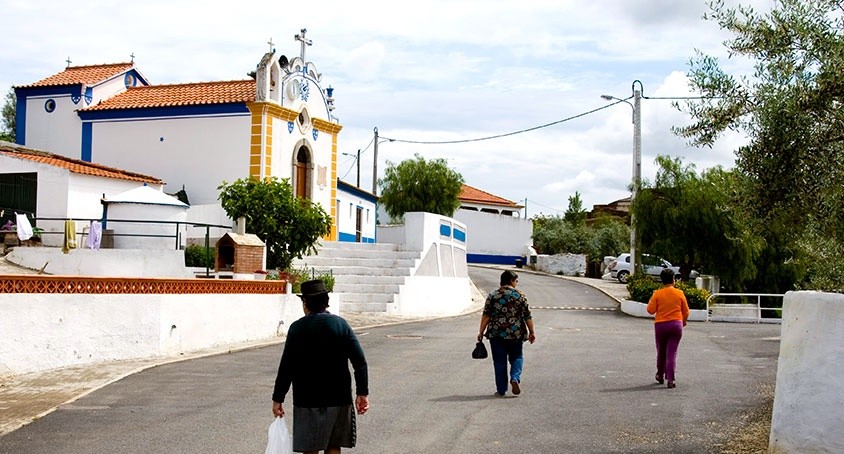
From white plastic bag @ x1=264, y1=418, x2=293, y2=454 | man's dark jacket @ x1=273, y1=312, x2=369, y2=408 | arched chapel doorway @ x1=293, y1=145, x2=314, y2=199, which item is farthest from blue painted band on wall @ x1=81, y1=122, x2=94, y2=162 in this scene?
white plastic bag @ x1=264, y1=418, x2=293, y2=454

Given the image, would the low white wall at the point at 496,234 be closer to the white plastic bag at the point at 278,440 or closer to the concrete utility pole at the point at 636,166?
the concrete utility pole at the point at 636,166

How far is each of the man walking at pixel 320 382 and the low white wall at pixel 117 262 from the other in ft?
52.1

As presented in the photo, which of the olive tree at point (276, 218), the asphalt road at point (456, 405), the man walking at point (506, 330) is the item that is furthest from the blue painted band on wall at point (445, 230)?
the man walking at point (506, 330)

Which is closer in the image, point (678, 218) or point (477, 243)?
point (678, 218)

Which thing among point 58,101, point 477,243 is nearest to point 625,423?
point 58,101

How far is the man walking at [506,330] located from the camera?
12156 mm

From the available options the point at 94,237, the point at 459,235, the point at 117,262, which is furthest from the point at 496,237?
the point at 117,262

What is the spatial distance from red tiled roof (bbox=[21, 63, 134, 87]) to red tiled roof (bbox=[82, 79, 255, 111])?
0.91 meters

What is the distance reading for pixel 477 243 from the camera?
64875 millimetres

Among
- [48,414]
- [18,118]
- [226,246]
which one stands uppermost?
[18,118]

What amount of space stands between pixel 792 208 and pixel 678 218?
24762 mm

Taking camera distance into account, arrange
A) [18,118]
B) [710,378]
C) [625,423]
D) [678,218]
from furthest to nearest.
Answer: [18,118], [678,218], [710,378], [625,423]

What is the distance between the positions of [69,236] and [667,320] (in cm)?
1549

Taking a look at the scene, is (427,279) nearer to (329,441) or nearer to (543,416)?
(543,416)
